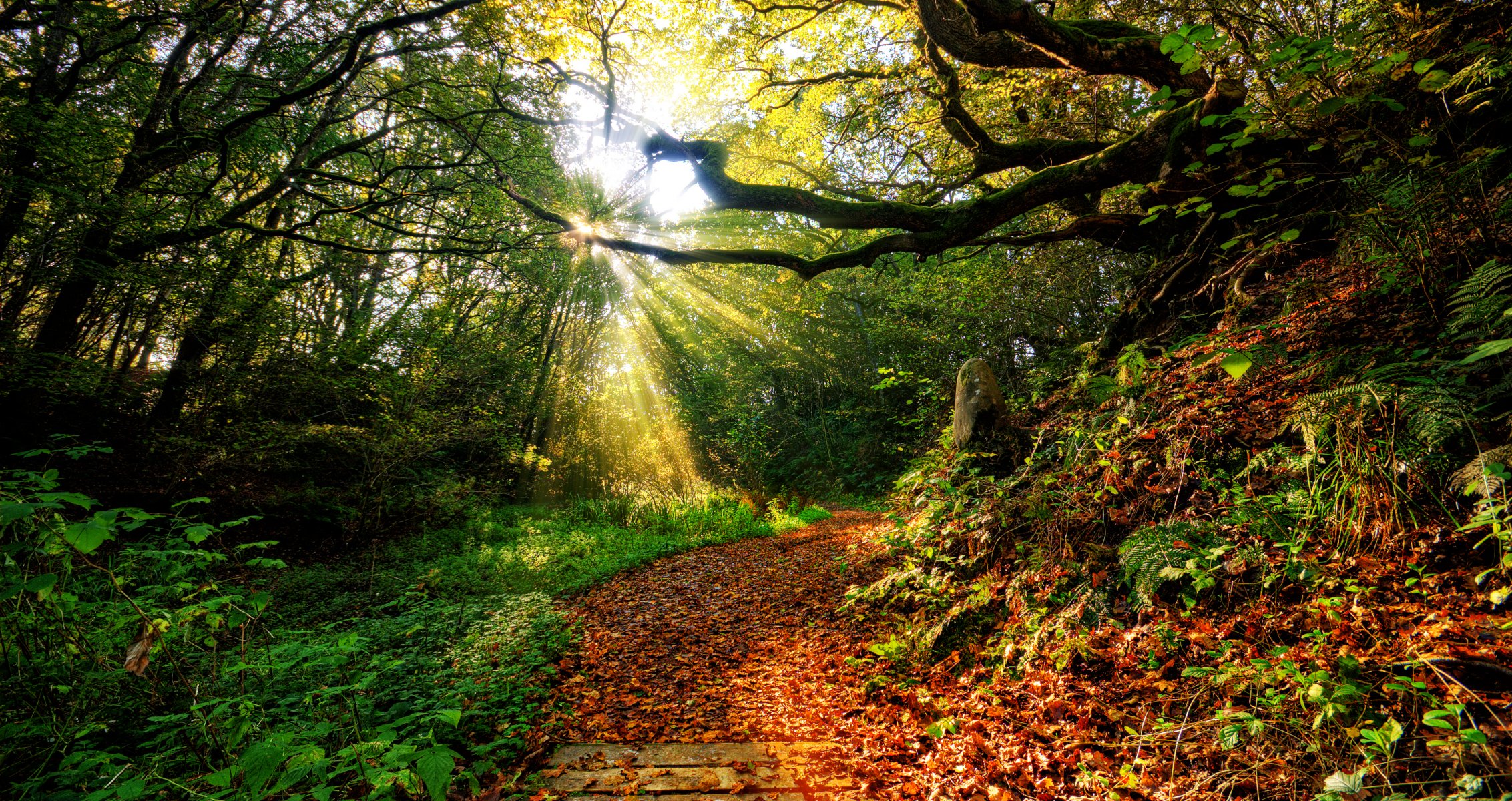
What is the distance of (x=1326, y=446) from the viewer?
2.52 m

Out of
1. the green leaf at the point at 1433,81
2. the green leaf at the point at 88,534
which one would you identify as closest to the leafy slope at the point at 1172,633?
the green leaf at the point at 1433,81

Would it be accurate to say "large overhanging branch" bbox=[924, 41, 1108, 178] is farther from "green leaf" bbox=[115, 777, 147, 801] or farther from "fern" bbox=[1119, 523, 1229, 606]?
"green leaf" bbox=[115, 777, 147, 801]

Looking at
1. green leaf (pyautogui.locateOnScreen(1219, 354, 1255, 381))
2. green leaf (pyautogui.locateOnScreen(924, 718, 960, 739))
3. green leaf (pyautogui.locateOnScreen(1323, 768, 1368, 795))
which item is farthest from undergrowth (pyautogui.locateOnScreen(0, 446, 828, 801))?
green leaf (pyautogui.locateOnScreen(1219, 354, 1255, 381))

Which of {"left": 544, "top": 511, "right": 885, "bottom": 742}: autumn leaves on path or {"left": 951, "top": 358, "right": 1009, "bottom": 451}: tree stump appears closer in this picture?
{"left": 544, "top": 511, "right": 885, "bottom": 742}: autumn leaves on path

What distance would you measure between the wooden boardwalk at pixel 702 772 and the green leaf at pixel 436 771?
0.87 meters

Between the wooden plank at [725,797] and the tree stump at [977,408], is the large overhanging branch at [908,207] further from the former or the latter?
the wooden plank at [725,797]

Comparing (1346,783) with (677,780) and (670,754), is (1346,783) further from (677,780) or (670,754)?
(670,754)

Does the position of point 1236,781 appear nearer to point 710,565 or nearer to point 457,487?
point 710,565

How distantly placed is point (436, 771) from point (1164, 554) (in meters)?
3.36

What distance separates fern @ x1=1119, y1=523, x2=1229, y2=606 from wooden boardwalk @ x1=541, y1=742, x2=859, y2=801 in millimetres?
1789

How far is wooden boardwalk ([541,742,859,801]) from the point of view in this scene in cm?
245

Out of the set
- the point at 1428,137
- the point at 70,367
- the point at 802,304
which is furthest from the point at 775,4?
the point at 70,367

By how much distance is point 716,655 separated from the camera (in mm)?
4379

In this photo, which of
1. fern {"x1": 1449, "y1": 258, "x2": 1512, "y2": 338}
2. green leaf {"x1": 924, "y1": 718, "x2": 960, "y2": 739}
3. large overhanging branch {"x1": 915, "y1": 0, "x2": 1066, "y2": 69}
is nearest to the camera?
fern {"x1": 1449, "y1": 258, "x2": 1512, "y2": 338}
